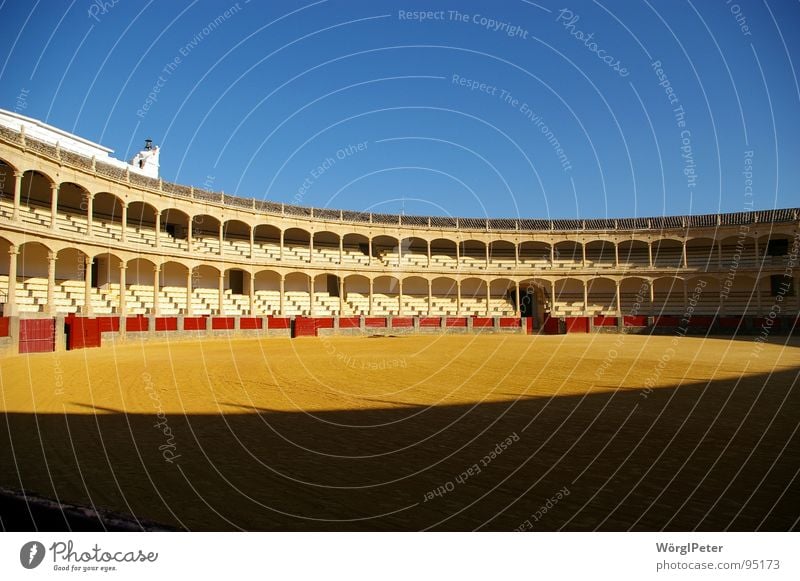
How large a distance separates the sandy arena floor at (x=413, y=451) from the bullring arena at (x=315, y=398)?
1.2 inches

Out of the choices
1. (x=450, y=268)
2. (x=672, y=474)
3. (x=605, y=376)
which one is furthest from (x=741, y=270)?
(x=672, y=474)

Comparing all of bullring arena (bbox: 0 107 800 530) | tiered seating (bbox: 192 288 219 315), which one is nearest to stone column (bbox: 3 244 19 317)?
bullring arena (bbox: 0 107 800 530)

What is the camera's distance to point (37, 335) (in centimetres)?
1591

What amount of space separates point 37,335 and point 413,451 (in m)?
16.9

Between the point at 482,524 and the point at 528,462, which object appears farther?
the point at 528,462

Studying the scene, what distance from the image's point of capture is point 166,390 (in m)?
8.67

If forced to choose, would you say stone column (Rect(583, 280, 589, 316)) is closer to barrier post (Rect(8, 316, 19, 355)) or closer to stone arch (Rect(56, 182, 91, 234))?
stone arch (Rect(56, 182, 91, 234))

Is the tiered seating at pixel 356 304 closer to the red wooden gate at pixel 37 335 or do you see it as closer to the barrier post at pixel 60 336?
the barrier post at pixel 60 336

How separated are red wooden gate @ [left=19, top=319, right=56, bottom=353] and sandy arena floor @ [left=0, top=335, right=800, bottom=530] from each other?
21.8 feet

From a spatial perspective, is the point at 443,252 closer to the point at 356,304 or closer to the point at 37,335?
the point at 356,304

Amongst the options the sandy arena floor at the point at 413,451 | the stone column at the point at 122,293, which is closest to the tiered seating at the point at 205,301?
the stone column at the point at 122,293

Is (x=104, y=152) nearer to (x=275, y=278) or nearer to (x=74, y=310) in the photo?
(x=275, y=278)

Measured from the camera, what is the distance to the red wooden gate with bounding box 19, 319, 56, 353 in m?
15.3

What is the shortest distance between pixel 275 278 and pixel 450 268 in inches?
551
